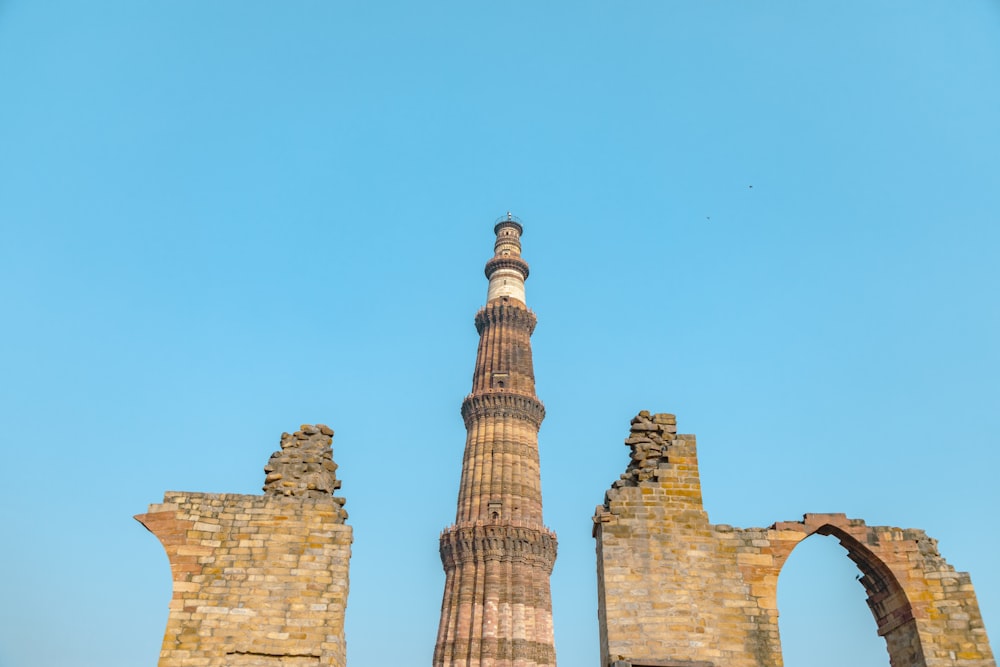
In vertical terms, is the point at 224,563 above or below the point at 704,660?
above

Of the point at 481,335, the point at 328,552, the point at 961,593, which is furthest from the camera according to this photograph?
the point at 481,335

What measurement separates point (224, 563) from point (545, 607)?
1708 centimetres

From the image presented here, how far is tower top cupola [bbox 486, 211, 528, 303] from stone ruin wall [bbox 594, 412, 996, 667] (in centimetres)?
2035

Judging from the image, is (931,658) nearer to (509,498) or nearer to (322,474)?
(322,474)

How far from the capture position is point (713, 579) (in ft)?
33.4

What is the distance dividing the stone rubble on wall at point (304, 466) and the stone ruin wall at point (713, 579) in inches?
152

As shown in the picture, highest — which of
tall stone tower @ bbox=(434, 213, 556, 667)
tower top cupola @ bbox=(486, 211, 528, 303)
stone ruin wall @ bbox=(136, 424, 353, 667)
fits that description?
tower top cupola @ bbox=(486, 211, 528, 303)

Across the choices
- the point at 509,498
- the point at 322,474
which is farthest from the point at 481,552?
the point at 322,474

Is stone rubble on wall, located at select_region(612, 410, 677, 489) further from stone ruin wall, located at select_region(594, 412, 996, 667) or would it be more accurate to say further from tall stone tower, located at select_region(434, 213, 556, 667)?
tall stone tower, located at select_region(434, 213, 556, 667)

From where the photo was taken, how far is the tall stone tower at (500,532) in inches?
933

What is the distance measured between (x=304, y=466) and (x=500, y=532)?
1524 centimetres

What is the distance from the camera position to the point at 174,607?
9562 millimetres

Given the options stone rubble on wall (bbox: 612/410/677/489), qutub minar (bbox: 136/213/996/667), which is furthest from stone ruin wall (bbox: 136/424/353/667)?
stone rubble on wall (bbox: 612/410/677/489)

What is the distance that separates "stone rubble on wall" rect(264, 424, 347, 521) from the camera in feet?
34.6
